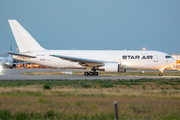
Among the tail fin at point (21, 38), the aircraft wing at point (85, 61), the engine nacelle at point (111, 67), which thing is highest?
the tail fin at point (21, 38)

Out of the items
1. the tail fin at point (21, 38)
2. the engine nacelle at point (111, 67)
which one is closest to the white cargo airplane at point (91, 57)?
the tail fin at point (21, 38)

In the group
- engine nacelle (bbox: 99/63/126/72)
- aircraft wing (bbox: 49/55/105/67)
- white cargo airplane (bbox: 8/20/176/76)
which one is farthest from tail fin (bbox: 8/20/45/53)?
engine nacelle (bbox: 99/63/126/72)

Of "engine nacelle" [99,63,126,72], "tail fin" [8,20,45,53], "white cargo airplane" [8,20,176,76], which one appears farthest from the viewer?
"tail fin" [8,20,45,53]

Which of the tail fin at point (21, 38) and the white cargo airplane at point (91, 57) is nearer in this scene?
the white cargo airplane at point (91, 57)

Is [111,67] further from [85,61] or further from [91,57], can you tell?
[91,57]

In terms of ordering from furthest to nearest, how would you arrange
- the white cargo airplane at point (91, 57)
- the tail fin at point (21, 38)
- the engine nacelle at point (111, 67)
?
1. the tail fin at point (21, 38)
2. the white cargo airplane at point (91, 57)
3. the engine nacelle at point (111, 67)

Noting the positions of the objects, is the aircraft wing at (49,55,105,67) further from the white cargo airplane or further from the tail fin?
the tail fin

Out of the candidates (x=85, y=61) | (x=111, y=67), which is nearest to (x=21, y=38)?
(x=85, y=61)

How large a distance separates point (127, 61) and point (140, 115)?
23.5 meters

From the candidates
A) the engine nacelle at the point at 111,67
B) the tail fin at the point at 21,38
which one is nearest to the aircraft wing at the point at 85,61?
the engine nacelle at the point at 111,67

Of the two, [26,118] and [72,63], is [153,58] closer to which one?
[72,63]

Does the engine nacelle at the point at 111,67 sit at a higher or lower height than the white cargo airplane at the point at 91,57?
lower

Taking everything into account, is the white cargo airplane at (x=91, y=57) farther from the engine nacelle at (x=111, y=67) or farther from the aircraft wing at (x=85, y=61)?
the engine nacelle at (x=111, y=67)

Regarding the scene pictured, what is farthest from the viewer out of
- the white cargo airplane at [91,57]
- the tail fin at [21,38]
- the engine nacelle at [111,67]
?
the tail fin at [21,38]
